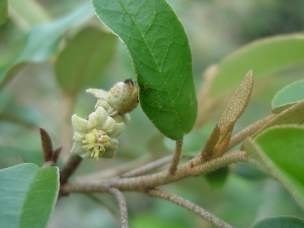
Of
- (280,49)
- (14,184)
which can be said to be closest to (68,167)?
(14,184)

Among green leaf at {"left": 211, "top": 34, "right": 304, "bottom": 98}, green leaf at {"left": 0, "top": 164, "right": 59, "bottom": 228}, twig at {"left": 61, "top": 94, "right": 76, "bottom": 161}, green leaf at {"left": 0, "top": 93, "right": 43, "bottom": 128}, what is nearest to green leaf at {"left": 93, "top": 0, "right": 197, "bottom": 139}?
green leaf at {"left": 0, "top": 164, "right": 59, "bottom": 228}

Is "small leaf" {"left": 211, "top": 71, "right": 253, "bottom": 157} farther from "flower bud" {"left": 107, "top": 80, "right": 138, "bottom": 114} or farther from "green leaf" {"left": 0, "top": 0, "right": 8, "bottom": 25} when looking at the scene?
"green leaf" {"left": 0, "top": 0, "right": 8, "bottom": 25}

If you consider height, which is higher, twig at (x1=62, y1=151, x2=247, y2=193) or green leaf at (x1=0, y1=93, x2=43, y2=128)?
twig at (x1=62, y1=151, x2=247, y2=193)

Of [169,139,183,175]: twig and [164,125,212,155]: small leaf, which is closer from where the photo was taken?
[169,139,183,175]: twig

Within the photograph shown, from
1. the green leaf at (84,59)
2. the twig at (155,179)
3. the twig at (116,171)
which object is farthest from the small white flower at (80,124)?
the green leaf at (84,59)

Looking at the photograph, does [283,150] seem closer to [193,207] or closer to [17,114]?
[193,207]

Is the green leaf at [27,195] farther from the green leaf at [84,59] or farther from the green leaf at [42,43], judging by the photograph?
the green leaf at [84,59]

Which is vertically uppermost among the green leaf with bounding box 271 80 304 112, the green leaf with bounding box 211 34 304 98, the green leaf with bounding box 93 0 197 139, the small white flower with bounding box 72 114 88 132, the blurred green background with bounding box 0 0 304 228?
the green leaf with bounding box 93 0 197 139
